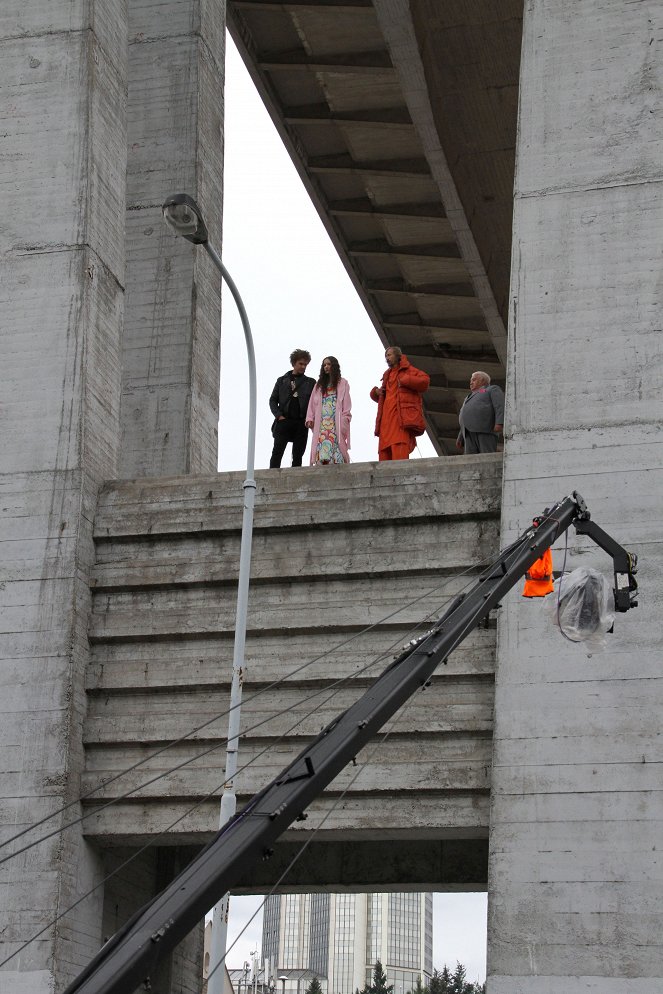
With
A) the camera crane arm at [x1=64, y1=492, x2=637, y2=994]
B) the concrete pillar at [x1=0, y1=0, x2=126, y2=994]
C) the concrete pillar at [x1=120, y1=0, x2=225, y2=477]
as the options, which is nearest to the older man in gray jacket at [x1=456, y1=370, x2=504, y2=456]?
the concrete pillar at [x1=0, y1=0, x2=126, y2=994]

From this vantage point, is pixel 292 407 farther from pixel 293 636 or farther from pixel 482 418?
pixel 293 636

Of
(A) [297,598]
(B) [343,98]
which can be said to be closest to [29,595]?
(A) [297,598]

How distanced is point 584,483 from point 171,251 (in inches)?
330

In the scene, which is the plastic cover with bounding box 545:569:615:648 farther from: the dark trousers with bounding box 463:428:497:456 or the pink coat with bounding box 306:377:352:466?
the pink coat with bounding box 306:377:352:466

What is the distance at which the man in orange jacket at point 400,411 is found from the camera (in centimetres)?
1766

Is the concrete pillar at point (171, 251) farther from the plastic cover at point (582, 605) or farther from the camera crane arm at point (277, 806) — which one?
the camera crane arm at point (277, 806)

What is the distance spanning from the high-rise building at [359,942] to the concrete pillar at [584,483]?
129881 millimetres

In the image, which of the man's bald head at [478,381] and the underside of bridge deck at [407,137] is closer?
the man's bald head at [478,381]

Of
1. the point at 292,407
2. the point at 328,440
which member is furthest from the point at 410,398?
the point at 292,407

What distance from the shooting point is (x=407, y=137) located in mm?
32719

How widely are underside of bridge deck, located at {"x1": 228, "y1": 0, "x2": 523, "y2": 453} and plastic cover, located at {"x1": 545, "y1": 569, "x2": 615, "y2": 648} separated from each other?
18497 mm

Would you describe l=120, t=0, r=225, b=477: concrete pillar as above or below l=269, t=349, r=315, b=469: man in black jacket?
above

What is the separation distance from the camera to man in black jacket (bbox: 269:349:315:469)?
18625 millimetres

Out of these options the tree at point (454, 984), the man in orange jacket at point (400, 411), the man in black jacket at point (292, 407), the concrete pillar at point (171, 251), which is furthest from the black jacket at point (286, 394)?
the tree at point (454, 984)
